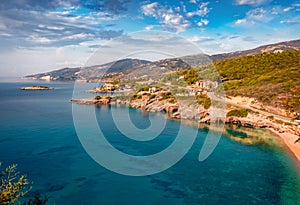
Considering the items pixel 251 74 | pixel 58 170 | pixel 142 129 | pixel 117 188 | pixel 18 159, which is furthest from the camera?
pixel 251 74

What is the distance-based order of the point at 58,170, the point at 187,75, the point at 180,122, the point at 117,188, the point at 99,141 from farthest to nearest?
the point at 187,75 → the point at 180,122 → the point at 99,141 → the point at 58,170 → the point at 117,188

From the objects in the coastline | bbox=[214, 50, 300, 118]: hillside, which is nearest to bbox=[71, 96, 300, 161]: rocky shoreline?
the coastline

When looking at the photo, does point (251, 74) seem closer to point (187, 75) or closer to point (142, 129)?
point (187, 75)

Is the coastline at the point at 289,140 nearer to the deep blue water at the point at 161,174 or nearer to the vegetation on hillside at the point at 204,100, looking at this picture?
the deep blue water at the point at 161,174

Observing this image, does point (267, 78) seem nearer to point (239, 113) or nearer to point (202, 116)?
point (239, 113)

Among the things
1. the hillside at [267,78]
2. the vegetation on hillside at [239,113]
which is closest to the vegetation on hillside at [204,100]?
the vegetation on hillside at [239,113]

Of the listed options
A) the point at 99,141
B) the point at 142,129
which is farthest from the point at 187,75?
the point at 99,141

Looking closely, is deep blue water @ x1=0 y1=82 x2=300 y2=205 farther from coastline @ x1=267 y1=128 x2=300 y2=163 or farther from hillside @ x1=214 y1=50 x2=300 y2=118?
hillside @ x1=214 y1=50 x2=300 y2=118
